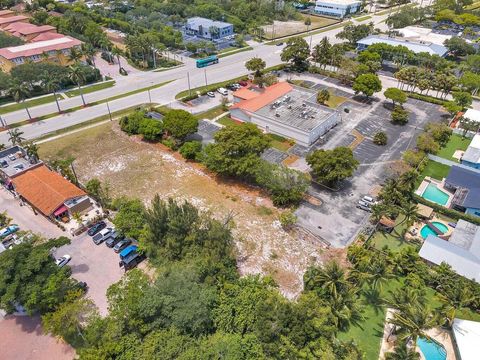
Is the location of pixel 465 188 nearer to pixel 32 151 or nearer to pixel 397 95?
pixel 397 95

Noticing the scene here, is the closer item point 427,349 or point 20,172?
point 427,349

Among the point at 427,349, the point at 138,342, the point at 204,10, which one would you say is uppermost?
the point at 204,10

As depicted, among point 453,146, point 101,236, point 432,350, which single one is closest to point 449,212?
point 432,350

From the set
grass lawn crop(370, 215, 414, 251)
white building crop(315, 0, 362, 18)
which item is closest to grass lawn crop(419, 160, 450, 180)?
grass lawn crop(370, 215, 414, 251)

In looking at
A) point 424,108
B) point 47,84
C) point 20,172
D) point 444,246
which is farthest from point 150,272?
point 424,108

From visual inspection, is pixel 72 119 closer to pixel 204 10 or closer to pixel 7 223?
pixel 7 223

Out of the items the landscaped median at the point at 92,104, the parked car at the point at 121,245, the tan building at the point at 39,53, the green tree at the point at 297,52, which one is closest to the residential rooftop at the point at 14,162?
the landscaped median at the point at 92,104

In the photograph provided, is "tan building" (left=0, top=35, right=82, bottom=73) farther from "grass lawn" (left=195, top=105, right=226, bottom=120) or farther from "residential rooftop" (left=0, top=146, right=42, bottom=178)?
"grass lawn" (left=195, top=105, right=226, bottom=120)
